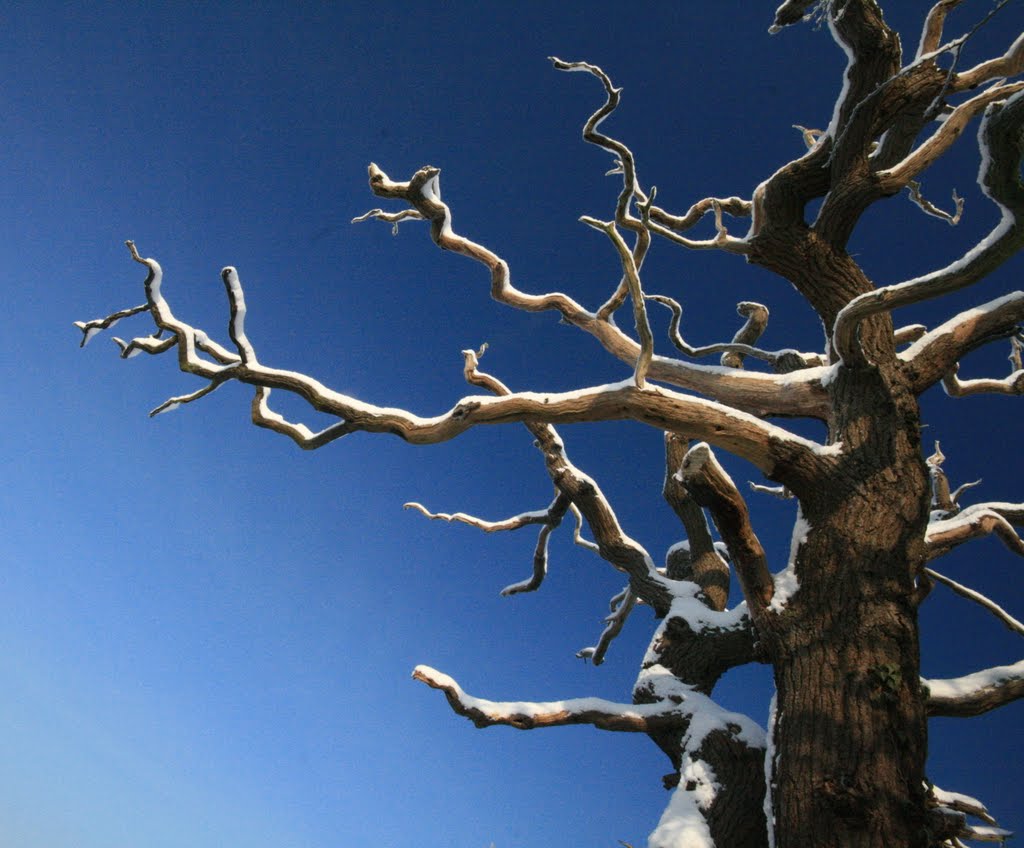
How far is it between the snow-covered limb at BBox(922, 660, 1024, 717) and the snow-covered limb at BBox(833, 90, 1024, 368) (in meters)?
1.93

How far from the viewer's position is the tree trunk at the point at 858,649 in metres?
2.71

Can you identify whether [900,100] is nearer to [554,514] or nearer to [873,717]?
[873,717]

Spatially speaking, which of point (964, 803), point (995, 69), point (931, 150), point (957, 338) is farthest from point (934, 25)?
point (964, 803)

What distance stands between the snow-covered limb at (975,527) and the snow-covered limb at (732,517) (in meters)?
1.68

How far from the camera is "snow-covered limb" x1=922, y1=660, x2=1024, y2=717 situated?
11.9ft

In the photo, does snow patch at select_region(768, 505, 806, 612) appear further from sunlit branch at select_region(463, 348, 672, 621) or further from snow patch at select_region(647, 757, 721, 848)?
sunlit branch at select_region(463, 348, 672, 621)

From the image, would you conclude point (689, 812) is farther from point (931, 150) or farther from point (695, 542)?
point (931, 150)

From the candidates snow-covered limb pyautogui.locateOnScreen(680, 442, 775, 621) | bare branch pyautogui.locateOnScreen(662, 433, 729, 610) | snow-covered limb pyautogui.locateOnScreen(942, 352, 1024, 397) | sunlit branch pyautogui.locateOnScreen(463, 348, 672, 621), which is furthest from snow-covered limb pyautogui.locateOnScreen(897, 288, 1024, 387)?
sunlit branch pyautogui.locateOnScreen(463, 348, 672, 621)

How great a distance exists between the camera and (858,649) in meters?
3.00

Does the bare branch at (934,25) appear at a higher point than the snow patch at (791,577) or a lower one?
higher

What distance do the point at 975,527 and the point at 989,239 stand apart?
2.53m

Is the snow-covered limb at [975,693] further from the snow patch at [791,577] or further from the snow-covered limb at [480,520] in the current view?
the snow-covered limb at [480,520]

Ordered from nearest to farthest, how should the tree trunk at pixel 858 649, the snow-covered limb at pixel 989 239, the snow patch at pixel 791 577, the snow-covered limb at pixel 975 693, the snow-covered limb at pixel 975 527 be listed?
1. the snow-covered limb at pixel 989 239
2. the tree trunk at pixel 858 649
3. the snow patch at pixel 791 577
4. the snow-covered limb at pixel 975 693
5. the snow-covered limb at pixel 975 527

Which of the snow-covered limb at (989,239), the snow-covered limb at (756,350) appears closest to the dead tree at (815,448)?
the snow-covered limb at (989,239)
